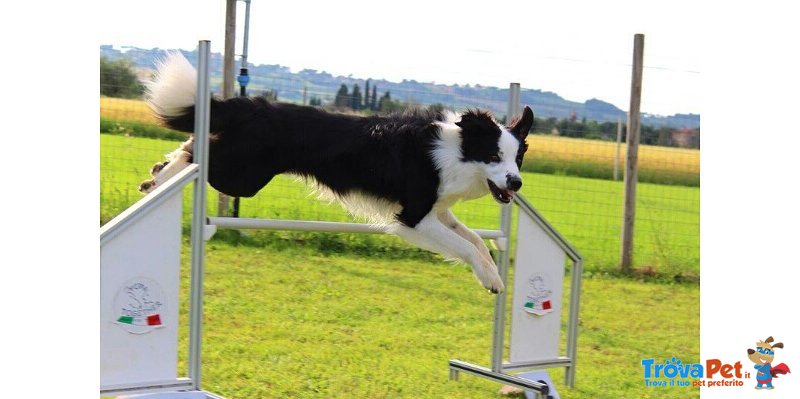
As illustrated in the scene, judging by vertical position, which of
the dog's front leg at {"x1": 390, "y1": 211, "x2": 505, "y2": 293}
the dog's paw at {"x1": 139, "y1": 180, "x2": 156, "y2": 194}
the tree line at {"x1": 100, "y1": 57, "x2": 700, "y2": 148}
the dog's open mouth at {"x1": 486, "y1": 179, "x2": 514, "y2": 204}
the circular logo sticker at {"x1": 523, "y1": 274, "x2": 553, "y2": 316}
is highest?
the tree line at {"x1": 100, "y1": 57, "x2": 700, "y2": 148}

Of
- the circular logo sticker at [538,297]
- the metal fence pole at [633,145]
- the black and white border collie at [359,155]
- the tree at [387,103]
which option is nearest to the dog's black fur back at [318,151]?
the black and white border collie at [359,155]

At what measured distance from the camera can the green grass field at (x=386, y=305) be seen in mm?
5590

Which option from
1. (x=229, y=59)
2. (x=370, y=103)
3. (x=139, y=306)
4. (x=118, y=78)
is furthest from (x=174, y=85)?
(x=370, y=103)

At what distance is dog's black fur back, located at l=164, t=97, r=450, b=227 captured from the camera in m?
4.74

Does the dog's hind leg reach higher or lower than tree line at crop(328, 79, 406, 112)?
lower

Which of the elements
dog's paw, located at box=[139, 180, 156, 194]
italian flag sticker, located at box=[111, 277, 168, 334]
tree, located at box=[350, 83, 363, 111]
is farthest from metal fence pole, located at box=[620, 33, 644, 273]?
italian flag sticker, located at box=[111, 277, 168, 334]

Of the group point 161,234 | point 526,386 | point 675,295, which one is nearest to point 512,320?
point 526,386

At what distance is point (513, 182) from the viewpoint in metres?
4.66

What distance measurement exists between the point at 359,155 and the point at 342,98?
465cm

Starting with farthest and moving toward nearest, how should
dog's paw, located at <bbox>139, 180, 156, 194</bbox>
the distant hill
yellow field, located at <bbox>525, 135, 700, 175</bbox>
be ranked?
yellow field, located at <bbox>525, 135, 700, 175</bbox> < the distant hill < dog's paw, located at <bbox>139, 180, 156, 194</bbox>

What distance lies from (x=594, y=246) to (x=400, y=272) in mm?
2878

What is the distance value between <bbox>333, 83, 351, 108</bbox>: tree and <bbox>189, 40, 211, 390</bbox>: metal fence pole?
503 cm

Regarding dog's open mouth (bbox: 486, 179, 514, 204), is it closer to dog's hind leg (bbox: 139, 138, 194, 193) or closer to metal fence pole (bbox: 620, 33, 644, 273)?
dog's hind leg (bbox: 139, 138, 194, 193)

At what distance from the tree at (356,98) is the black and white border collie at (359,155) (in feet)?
14.7
